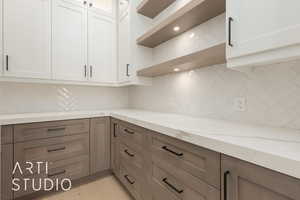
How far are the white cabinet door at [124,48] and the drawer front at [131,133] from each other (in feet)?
2.44

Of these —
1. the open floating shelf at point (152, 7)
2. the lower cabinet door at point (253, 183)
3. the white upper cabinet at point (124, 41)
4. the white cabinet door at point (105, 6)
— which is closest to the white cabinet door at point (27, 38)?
the white cabinet door at point (105, 6)

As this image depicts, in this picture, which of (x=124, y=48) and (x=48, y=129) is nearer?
(x=48, y=129)

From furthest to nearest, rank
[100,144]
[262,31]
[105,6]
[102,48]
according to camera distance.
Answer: [105,6] → [102,48] → [100,144] → [262,31]

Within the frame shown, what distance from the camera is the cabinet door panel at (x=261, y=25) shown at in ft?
2.10

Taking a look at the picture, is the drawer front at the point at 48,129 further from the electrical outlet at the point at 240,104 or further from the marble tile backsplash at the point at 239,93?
the electrical outlet at the point at 240,104

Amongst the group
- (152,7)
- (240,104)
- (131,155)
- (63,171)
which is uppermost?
(152,7)

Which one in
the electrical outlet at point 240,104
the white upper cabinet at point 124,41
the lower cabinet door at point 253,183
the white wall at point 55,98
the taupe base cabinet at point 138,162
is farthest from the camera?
the white upper cabinet at point 124,41

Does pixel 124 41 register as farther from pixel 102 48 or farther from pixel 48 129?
pixel 48 129

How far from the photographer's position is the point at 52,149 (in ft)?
5.27

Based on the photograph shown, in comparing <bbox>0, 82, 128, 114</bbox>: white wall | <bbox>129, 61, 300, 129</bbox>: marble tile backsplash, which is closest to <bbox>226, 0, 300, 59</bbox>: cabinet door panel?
<bbox>129, 61, 300, 129</bbox>: marble tile backsplash

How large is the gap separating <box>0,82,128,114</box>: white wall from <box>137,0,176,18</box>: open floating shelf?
1338 mm

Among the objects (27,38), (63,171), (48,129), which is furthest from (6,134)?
(27,38)

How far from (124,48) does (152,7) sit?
640mm

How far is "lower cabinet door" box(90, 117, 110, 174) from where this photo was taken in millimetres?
1861
